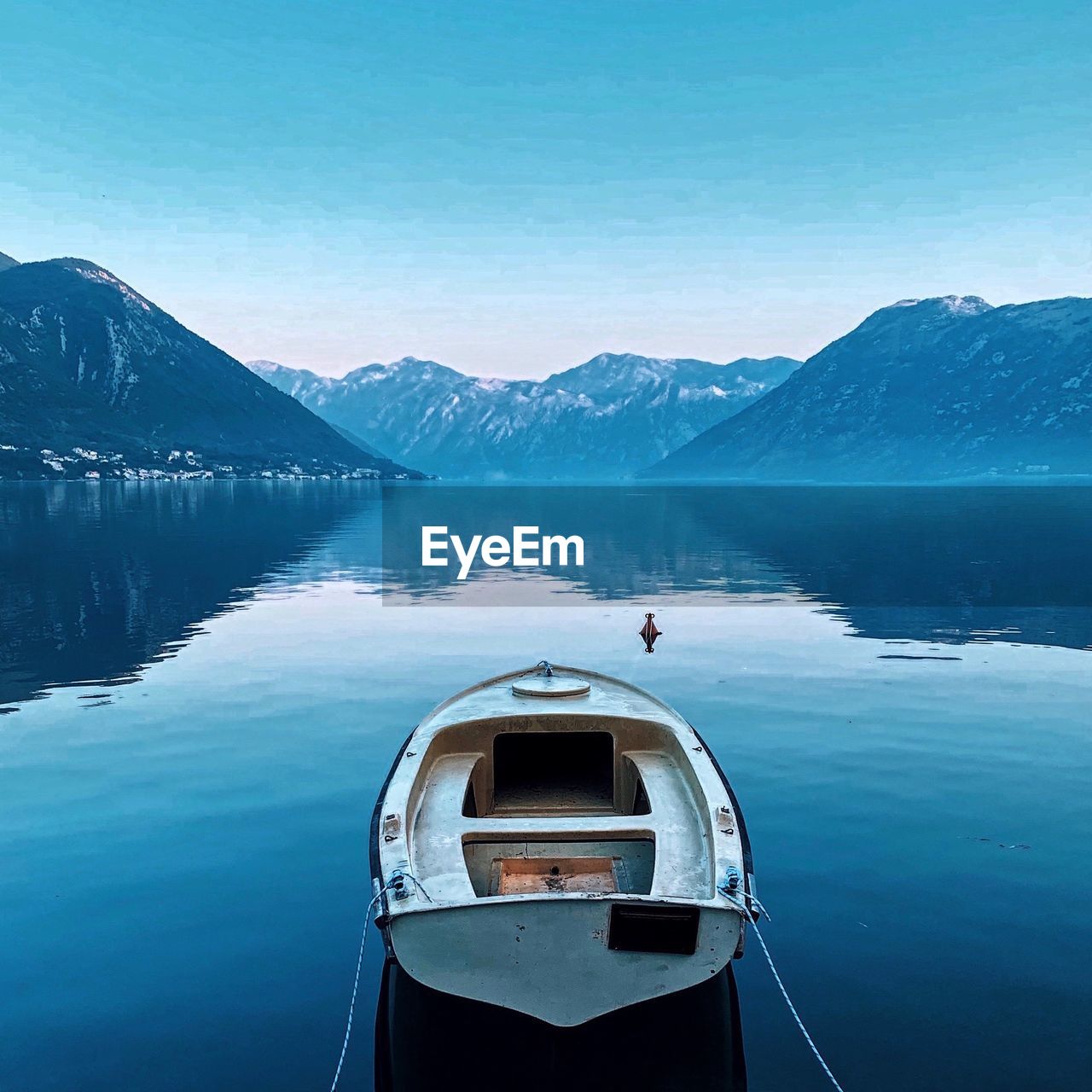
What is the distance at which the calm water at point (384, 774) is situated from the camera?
13.1 m

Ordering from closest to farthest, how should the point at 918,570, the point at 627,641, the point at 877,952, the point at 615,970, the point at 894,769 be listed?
the point at 615,970 < the point at 877,952 < the point at 894,769 < the point at 627,641 < the point at 918,570

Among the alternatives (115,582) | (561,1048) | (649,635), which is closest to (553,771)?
(561,1048)

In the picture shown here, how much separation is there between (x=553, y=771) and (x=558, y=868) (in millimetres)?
5760

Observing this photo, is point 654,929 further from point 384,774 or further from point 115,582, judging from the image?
point 115,582

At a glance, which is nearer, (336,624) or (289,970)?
(289,970)

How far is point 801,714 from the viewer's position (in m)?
30.2

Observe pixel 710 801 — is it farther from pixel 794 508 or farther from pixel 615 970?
pixel 794 508

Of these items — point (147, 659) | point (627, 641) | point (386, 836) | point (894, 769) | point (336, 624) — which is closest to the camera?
point (386, 836)

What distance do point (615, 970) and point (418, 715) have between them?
1995cm

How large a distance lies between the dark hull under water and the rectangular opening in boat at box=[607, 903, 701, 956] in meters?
2.20

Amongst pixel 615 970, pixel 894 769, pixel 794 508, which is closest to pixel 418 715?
pixel 894 769

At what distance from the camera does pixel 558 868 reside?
14.9 meters
